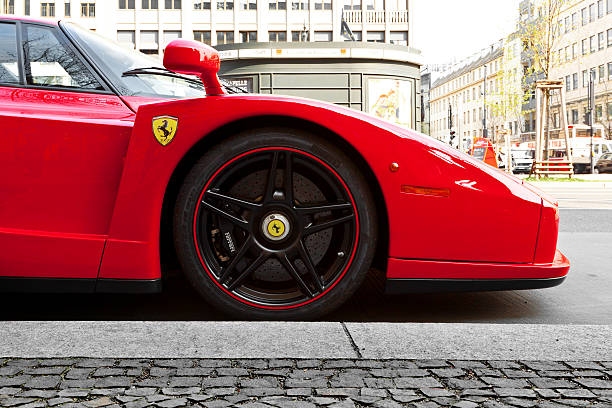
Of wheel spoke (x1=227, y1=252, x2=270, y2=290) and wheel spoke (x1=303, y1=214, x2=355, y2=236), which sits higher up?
wheel spoke (x1=303, y1=214, x2=355, y2=236)

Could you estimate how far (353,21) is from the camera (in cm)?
4953

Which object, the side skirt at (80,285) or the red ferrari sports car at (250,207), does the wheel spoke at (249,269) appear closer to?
the red ferrari sports car at (250,207)

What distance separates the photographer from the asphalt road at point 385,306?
277cm

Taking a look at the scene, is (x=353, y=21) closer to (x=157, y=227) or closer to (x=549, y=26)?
(x=549, y=26)

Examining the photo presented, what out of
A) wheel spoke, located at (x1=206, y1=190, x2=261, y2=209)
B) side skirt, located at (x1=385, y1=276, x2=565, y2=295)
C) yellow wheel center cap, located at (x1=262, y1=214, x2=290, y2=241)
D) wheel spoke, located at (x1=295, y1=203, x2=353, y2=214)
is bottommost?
side skirt, located at (x1=385, y1=276, x2=565, y2=295)

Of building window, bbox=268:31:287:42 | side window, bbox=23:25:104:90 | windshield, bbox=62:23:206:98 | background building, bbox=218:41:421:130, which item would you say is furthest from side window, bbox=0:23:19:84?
building window, bbox=268:31:287:42

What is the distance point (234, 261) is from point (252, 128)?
1.78 ft

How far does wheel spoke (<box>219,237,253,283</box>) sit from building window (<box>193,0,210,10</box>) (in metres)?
50.7

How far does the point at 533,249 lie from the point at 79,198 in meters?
1.80

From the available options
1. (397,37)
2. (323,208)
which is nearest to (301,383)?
(323,208)

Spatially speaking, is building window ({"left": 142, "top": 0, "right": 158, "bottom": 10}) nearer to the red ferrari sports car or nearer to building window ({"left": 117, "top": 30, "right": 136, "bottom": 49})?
building window ({"left": 117, "top": 30, "right": 136, "bottom": 49})

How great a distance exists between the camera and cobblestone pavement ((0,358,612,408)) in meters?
1.64

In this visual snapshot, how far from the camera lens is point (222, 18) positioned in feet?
164

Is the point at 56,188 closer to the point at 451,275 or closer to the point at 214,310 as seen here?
the point at 214,310
